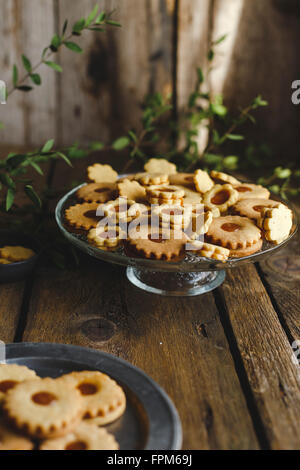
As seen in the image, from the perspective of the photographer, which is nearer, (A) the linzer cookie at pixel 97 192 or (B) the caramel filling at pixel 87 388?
(B) the caramel filling at pixel 87 388

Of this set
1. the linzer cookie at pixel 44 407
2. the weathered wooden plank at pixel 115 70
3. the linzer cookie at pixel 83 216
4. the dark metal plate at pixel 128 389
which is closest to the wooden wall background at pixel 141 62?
the weathered wooden plank at pixel 115 70

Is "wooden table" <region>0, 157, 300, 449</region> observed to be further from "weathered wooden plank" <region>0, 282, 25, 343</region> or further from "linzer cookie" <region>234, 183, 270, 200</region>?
"linzer cookie" <region>234, 183, 270, 200</region>

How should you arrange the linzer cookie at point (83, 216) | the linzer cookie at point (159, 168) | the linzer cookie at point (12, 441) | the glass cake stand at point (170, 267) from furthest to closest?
the linzer cookie at point (159, 168)
the linzer cookie at point (83, 216)
the glass cake stand at point (170, 267)
the linzer cookie at point (12, 441)

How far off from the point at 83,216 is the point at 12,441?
479 millimetres

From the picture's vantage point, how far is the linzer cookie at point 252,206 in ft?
3.41

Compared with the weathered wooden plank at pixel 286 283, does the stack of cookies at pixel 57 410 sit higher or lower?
higher

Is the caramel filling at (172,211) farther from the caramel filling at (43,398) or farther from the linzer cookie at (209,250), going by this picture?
the caramel filling at (43,398)

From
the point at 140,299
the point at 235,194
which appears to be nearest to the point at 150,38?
the point at 235,194

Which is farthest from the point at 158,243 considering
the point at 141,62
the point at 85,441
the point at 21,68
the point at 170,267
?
the point at 21,68

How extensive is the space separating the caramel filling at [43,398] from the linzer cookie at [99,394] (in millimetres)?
43

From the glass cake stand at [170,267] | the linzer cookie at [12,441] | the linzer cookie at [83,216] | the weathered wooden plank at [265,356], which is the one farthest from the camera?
the linzer cookie at [83,216]

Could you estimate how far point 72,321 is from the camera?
0.95 metres

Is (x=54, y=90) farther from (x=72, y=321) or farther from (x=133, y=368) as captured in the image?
(x=133, y=368)

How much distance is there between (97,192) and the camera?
1135 millimetres
